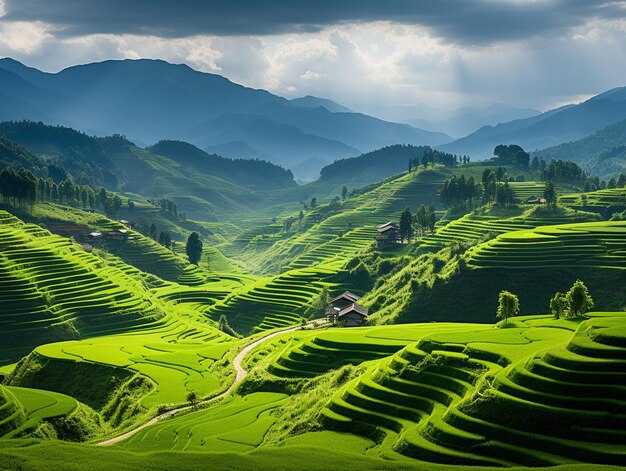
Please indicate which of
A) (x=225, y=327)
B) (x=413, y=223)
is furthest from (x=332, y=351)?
(x=413, y=223)

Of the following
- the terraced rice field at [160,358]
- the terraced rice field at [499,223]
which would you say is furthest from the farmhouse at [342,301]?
the terraced rice field at [499,223]

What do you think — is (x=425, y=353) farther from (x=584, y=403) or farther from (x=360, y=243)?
(x=360, y=243)

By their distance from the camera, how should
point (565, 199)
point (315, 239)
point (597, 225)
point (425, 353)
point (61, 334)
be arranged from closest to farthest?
point (425, 353) < point (61, 334) < point (597, 225) < point (565, 199) < point (315, 239)

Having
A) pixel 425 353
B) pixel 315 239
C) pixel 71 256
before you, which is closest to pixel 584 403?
pixel 425 353

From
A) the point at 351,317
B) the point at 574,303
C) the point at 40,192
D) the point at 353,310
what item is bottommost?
the point at 351,317

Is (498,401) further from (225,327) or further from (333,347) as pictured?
(225,327)
